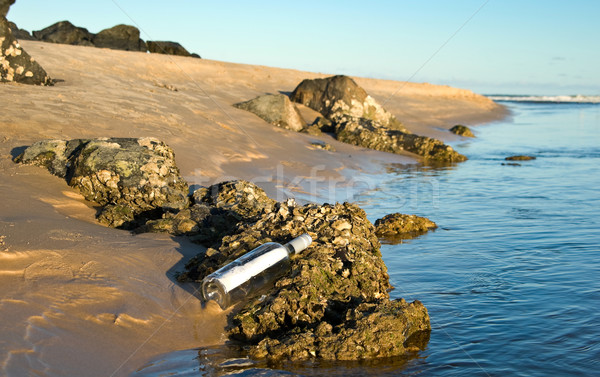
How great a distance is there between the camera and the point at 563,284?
5281mm

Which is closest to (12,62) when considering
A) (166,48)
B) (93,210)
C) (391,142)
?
(93,210)

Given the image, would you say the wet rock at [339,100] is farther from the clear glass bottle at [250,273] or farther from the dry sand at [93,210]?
the clear glass bottle at [250,273]

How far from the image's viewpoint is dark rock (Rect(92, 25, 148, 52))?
101 ft

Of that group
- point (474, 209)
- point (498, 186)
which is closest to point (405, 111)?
point (498, 186)

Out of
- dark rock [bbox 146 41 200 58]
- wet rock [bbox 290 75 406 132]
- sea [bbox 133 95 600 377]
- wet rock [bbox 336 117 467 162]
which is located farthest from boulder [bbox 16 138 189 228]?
dark rock [bbox 146 41 200 58]

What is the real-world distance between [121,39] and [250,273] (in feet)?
99.3

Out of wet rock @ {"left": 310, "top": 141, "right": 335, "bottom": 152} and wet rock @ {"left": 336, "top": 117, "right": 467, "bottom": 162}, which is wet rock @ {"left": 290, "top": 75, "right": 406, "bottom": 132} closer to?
wet rock @ {"left": 336, "top": 117, "right": 467, "bottom": 162}

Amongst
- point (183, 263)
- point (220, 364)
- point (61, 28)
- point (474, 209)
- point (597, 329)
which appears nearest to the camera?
point (220, 364)

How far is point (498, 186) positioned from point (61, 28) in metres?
27.7

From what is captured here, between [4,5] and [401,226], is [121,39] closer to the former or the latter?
[4,5]

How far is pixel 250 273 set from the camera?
4.20m

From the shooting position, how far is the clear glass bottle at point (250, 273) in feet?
13.6

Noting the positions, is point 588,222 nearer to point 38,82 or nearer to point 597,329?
point 597,329

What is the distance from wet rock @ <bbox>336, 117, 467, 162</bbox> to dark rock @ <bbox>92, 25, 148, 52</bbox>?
63.8 ft
